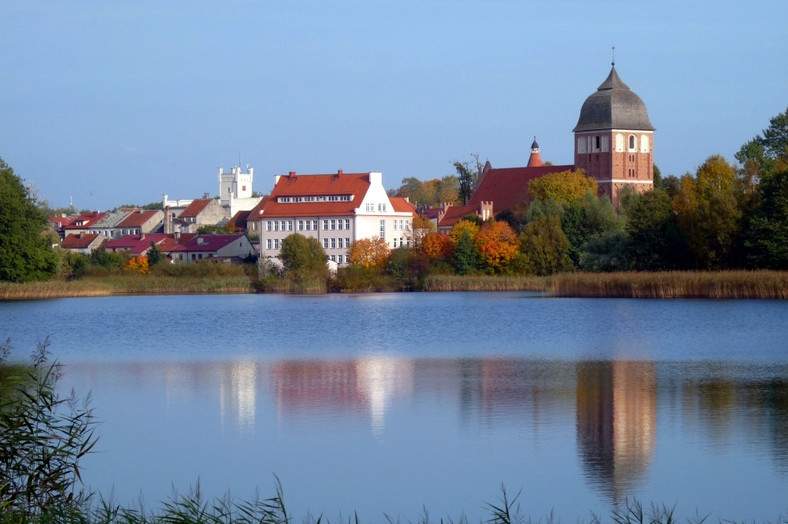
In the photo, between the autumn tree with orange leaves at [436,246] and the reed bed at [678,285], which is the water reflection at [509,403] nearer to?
the reed bed at [678,285]

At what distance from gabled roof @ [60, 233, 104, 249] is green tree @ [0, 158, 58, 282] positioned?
48.1 m

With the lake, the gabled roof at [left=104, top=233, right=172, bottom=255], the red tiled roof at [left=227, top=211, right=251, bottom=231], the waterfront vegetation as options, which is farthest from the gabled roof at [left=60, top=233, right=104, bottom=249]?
the lake

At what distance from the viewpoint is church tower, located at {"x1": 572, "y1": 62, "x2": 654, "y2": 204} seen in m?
85.9

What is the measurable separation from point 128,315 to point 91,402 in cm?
2401

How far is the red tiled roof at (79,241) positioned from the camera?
104062 mm

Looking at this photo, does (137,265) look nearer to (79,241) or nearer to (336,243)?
(336,243)

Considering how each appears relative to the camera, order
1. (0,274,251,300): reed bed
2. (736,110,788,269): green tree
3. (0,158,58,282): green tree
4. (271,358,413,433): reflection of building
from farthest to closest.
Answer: (0,274,251,300): reed bed
(0,158,58,282): green tree
(736,110,788,269): green tree
(271,358,413,433): reflection of building

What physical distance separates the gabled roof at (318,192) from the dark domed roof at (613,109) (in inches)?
694

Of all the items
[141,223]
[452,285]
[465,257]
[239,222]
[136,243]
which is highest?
[239,222]

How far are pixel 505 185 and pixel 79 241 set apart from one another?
39.4m

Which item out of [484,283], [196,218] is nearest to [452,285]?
[484,283]

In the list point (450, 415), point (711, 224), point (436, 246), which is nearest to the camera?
point (450, 415)

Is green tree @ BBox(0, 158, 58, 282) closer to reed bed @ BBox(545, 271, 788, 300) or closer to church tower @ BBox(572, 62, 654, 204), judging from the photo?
reed bed @ BBox(545, 271, 788, 300)

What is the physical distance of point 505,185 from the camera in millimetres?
95188
